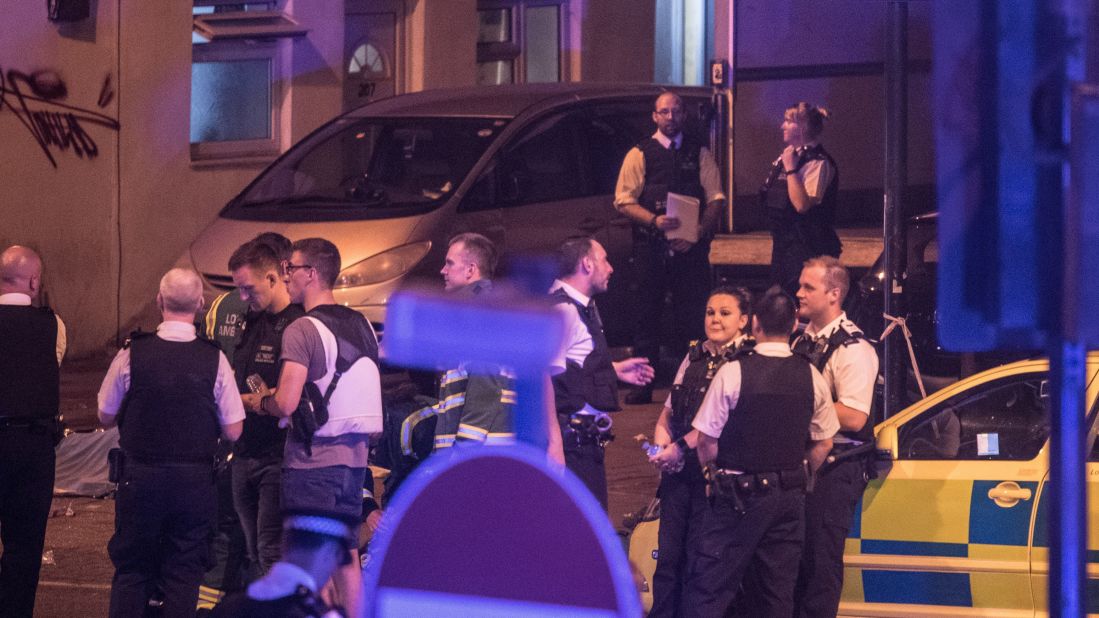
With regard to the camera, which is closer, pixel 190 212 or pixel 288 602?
pixel 288 602

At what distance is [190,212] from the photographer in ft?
50.1

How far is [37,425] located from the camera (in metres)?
6.98

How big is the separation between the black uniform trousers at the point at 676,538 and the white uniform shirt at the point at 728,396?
0.92 feet

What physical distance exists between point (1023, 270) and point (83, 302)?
12.1m

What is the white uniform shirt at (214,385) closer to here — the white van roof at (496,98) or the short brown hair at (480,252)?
the short brown hair at (480,252)

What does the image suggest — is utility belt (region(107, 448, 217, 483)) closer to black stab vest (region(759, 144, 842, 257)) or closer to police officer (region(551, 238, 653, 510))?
police officer (region(551, 238, 653, 510))

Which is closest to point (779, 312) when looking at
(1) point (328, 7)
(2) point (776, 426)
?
(2) point (776, 426)

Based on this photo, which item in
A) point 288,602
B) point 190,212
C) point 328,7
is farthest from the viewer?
point 328,7

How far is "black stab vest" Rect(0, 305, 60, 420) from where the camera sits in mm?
6918

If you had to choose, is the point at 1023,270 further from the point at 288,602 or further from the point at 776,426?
the point at 288,602

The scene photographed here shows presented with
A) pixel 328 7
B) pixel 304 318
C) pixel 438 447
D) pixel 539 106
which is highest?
pixel 328 7

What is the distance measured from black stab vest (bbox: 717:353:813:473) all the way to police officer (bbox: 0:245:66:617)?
2.94 meters

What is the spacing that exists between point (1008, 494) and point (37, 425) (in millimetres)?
4057

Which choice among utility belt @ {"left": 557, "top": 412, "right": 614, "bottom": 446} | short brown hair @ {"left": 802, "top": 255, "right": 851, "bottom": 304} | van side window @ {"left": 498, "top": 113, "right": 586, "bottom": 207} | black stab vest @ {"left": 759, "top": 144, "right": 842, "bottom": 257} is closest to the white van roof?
van side window @ {"left": 498, "top": 113, "right": 586, "bottom": 207}
